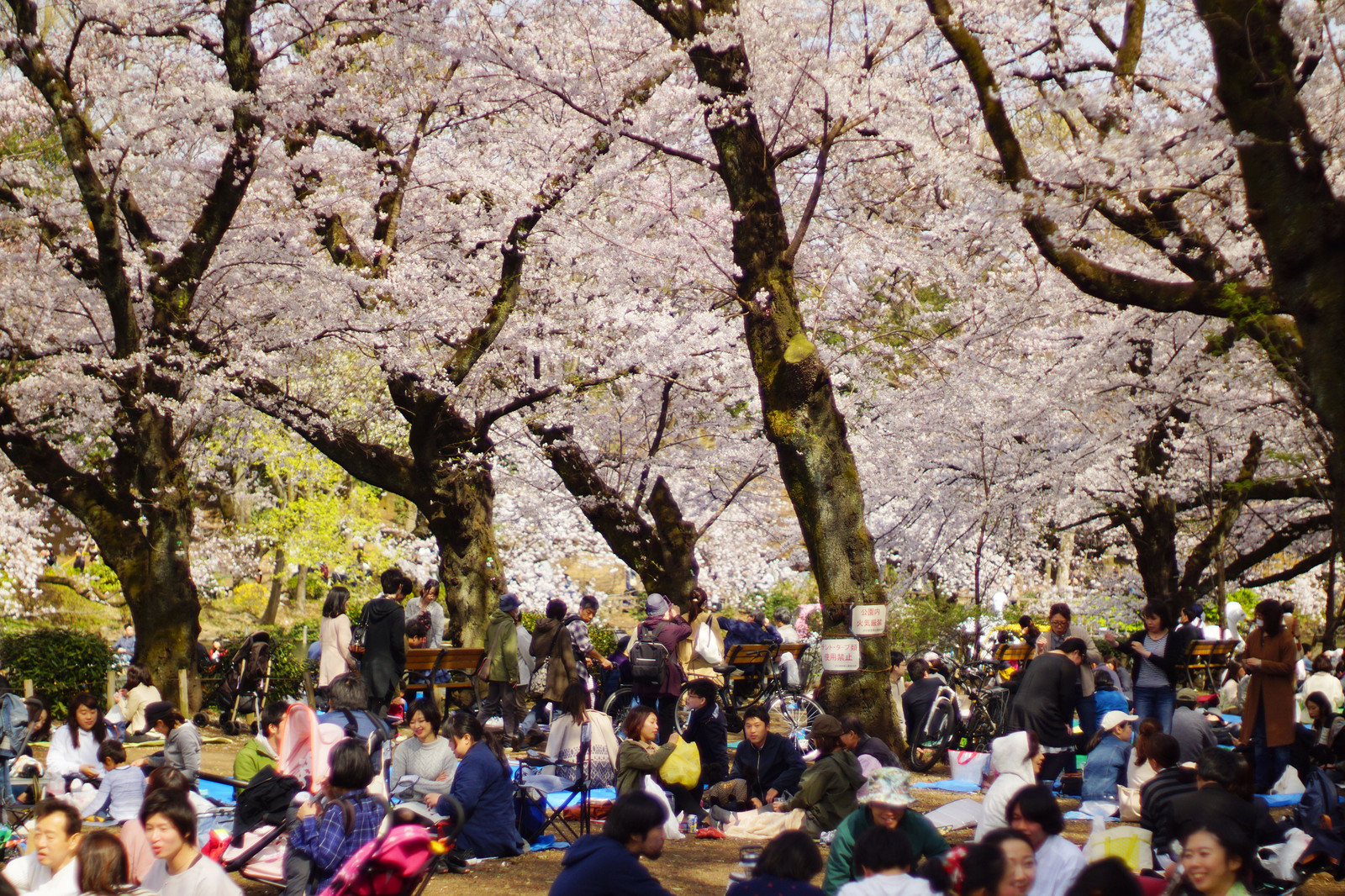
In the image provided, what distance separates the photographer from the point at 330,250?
15320 millimetres

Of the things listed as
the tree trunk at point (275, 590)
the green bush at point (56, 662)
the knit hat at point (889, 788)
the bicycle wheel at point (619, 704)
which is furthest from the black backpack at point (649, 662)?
the tree trunk at point (275, 590)

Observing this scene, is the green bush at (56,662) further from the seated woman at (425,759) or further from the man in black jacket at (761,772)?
the man in black jacket at (761,772)

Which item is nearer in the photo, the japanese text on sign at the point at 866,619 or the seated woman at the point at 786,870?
the seated woman at the point at 786,870

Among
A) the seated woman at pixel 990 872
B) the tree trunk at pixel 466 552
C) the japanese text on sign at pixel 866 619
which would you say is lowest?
the seated woman at pixel 990 872

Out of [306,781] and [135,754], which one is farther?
[135,754]

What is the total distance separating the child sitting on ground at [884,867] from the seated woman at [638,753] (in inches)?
150

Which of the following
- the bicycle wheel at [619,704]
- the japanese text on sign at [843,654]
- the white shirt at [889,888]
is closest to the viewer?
the white shirt at [889,888]

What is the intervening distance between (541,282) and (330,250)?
3176 millimetres

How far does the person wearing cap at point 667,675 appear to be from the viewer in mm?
11844

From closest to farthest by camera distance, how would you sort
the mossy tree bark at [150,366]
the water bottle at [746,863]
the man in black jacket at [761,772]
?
the water bottle at [746,863]
the man in black jacket at [761,772]
the mossy tree bark at [150,366]

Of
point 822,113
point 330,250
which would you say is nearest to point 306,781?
point 822,113

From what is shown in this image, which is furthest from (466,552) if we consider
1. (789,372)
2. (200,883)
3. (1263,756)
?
(200,883)

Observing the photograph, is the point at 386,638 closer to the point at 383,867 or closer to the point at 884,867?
the point at 383,867

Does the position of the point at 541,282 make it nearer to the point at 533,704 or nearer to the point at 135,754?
the point at 533,704
